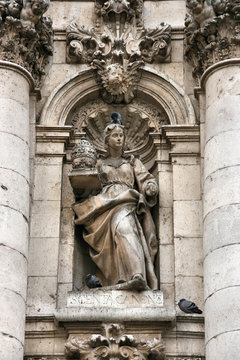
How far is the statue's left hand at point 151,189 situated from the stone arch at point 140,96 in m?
1.09

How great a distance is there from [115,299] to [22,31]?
4177mm

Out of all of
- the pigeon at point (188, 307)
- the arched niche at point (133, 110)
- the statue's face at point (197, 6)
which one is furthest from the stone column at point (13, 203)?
the statue's face at point (197, 6)

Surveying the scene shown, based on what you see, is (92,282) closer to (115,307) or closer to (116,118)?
(115,307)

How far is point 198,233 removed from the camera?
16812 millimetres

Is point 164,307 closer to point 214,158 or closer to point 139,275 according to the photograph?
point 139,275

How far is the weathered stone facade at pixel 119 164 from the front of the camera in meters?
15.7

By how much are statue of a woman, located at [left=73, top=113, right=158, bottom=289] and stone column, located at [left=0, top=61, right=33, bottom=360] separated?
3.53ft

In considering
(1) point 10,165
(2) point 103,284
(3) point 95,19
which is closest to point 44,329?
(2) point 103,284

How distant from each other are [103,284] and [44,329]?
1186 millimetres

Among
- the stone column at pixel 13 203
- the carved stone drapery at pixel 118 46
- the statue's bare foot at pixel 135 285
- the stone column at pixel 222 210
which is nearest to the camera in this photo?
the stone column at pixel 222 210

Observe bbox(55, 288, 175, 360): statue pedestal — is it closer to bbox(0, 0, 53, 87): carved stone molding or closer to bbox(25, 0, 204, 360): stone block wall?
bbox(25, 0, 204, 360): stone block wall

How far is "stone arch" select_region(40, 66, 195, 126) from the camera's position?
17844 millimetres

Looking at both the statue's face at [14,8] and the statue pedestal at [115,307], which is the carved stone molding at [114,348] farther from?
the statue's face at [14,8]

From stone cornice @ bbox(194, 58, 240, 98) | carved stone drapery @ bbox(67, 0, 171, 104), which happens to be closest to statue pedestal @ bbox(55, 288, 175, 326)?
stone cornice @ bbox(194, 58, 240, 98)
